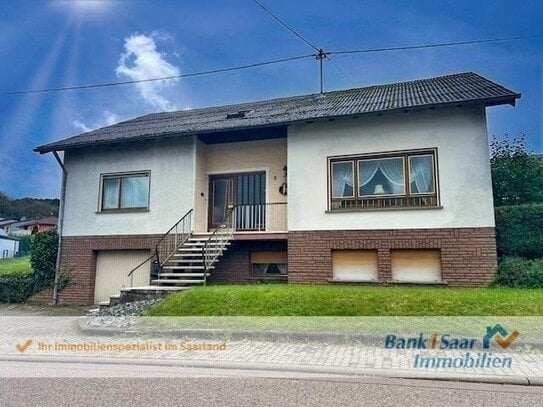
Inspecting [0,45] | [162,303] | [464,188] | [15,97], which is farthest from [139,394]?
[15,97]

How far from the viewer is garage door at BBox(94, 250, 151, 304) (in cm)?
1373

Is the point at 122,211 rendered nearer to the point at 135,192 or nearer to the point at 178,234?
the point at 135,192

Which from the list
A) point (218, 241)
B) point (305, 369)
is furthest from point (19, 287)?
point (305, 369)

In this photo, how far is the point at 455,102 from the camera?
34.9 feet

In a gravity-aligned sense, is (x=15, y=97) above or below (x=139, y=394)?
above

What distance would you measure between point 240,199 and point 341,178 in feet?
12.1

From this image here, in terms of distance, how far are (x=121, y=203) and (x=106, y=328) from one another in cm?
643

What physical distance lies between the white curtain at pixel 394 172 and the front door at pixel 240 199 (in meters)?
3.88

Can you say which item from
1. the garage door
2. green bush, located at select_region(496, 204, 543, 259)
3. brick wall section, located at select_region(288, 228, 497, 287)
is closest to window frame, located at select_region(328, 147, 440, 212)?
brick wall section, located at select_region(288, 228, 497, 287)

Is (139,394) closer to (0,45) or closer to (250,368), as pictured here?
(250,368)

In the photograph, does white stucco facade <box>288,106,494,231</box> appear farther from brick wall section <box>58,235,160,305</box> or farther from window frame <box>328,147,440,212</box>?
brick wall section <box>58,235,160,305</box>

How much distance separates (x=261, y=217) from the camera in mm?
13688

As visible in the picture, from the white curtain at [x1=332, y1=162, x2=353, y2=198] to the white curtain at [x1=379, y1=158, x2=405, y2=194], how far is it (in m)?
0.89

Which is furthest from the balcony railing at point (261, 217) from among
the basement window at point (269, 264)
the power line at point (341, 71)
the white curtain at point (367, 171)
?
the power line at point (341, 71)
